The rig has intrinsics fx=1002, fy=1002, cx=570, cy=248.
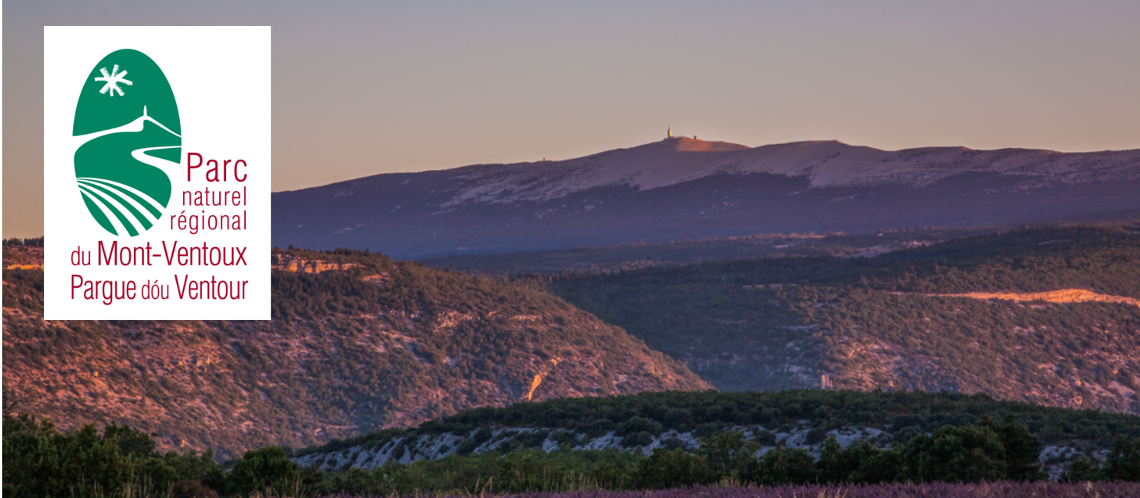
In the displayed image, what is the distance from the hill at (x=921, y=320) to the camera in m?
55.4

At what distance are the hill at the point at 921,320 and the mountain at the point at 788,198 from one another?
4666 cm

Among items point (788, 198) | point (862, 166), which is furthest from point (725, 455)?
point (862, 166)

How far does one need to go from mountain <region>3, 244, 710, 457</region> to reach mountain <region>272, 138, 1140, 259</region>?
3052 inches

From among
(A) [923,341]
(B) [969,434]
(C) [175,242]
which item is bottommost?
(A) [923,341]

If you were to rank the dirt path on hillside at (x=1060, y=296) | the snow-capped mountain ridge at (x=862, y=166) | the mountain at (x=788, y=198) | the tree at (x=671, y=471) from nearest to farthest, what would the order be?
the tree at (x=671, y=471)
the dirt path on hillside at (x=1060, y=296)
the mountain at (x=788, y=198)
the snow-capped mountain ridge at (x=862, y=166)

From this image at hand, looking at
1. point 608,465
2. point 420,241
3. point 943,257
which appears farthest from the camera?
point 420,241

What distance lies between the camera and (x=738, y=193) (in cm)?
17350

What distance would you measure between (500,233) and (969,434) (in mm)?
169639

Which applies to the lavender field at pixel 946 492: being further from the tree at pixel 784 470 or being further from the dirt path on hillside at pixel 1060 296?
the dirt path on hillside at pixel 1060 296

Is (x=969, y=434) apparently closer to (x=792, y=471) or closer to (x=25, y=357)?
(x=792, y=471)

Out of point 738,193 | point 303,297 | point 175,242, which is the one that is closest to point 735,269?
point 303,297

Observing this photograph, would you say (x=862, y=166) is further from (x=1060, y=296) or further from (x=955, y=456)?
(x=955, y=456)

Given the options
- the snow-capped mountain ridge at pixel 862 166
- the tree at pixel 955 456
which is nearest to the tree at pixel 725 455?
the tree at pixel 955 456

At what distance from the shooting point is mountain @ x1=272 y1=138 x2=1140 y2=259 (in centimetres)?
13450
